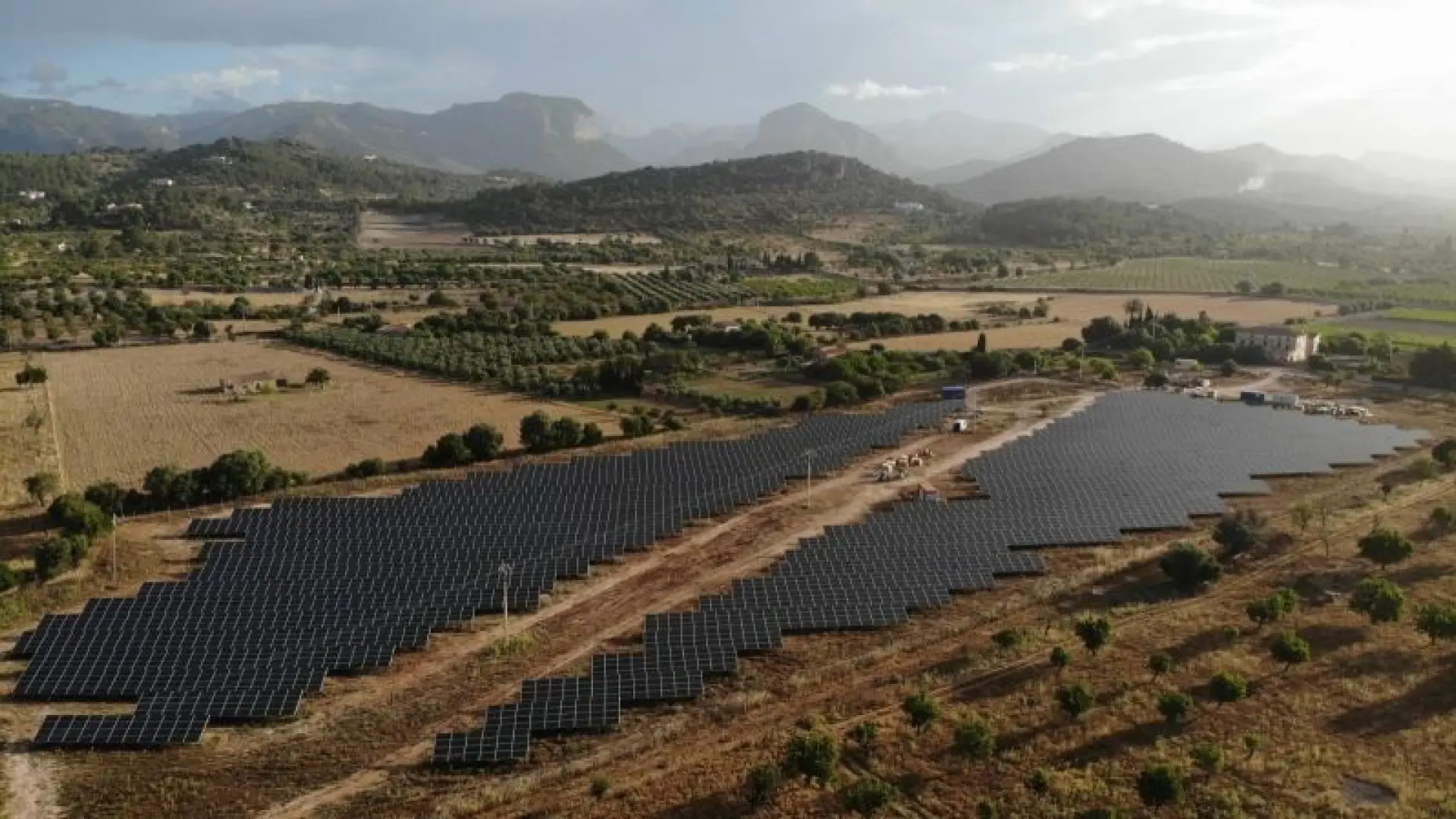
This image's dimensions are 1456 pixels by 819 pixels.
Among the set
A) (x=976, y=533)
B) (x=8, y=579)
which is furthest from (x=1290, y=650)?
(x=8, y=579)

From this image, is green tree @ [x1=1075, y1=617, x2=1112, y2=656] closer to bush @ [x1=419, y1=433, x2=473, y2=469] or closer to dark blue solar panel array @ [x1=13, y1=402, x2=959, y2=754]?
dark blue solar panel array @ [x1=13, y1=402, x2=959, y2=754]

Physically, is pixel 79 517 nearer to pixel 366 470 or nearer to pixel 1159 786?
pixel 366 470

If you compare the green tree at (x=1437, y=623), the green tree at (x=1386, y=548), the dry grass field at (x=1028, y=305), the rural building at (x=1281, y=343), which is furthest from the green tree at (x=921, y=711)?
the dry grass field at (x=1028, y=305)

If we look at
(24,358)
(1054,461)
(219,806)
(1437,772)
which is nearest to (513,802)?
(219,806)

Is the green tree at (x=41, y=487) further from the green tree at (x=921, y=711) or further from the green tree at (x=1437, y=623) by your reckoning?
the green tree at (x=1437, y=623)

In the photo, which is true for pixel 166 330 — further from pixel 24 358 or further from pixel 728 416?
pixel 728 416

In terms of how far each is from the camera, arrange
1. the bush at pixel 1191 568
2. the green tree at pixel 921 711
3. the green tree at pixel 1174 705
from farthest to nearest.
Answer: the bush at pixel 1191 568, the green tree at pixel 1174 705, the green tree at pixel 921 711

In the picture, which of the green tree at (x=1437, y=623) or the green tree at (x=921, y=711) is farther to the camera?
the green tree at (x=1437, y=623)
